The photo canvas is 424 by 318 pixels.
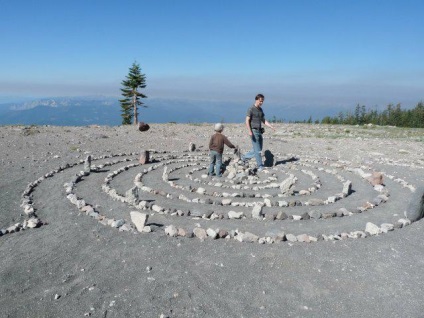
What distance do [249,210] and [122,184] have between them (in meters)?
5.46

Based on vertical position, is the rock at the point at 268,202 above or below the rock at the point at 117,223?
above

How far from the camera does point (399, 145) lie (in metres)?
25.0

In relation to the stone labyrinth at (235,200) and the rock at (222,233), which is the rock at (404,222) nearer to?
the stone labyrinth at (235,200)

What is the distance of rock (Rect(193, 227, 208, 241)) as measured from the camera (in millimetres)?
8344

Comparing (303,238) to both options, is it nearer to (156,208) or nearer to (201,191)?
(156,208)

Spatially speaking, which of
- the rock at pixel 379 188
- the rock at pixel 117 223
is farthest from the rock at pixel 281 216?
the rock at pixel 379 188

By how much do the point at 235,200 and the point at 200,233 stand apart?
3.47 meters

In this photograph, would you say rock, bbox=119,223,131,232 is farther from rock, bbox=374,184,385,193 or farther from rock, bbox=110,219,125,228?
rock, bbox=374,184,385,193

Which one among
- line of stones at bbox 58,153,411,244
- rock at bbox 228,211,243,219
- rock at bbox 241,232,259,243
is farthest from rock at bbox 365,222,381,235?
rock at bbox 228,211,243,219

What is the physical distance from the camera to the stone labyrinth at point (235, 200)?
8.91 meters

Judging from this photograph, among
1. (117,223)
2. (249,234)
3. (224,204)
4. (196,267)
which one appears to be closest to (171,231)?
(117,223)

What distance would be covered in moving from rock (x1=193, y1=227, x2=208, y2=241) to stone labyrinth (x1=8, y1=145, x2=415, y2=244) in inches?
1.0

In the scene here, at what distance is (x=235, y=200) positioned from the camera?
11.6 m

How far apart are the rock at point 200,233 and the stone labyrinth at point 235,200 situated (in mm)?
24
